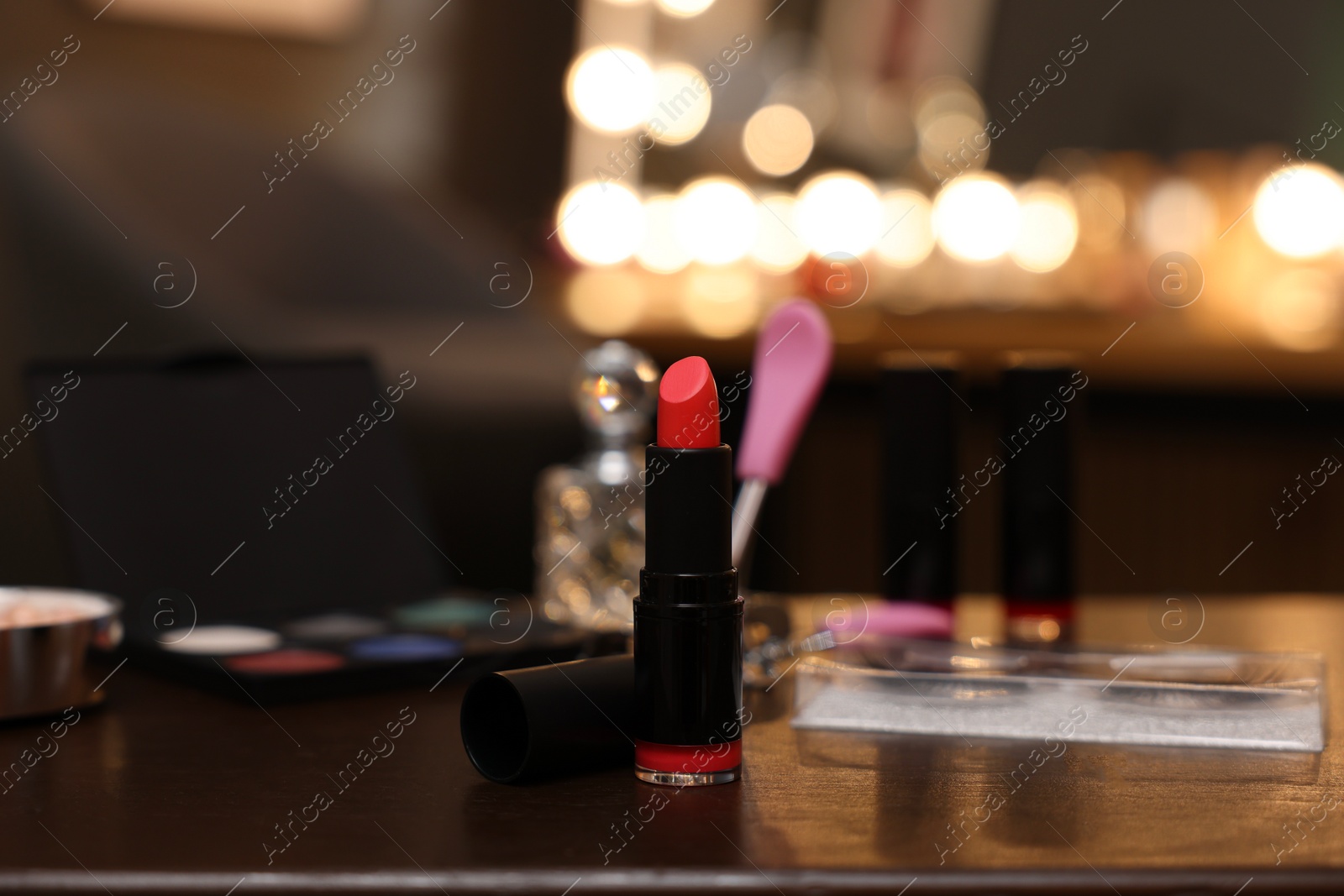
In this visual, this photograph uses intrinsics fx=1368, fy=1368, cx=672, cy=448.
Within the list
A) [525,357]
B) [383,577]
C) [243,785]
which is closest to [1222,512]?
[525,357]

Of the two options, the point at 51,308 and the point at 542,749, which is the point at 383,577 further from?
the point at 51,308

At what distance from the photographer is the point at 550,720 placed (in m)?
0.60

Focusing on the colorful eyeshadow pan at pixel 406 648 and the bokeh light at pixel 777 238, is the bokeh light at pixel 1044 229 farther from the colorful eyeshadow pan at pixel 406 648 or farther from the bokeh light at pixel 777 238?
the colorful eyeshadow pan at pixel 406 648

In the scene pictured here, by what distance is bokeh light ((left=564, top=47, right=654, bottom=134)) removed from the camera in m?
2.91

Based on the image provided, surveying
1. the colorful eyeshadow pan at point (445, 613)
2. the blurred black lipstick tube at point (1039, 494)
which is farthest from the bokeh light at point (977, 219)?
the colorful eyeshadow pan at point (445, 613)

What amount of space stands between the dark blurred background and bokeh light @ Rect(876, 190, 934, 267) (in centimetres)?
2

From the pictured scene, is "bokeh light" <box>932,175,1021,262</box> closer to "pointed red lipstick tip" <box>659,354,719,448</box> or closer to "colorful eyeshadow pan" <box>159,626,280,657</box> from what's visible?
"colorful eyeshadow pan" <box>159,626,280,657</box>

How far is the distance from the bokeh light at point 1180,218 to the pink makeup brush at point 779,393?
6.53 feet

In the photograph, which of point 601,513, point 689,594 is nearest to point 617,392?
point 601,513

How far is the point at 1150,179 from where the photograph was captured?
2.60 m

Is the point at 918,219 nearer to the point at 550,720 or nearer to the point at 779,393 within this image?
the point at 779,393

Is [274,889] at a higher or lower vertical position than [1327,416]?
lower

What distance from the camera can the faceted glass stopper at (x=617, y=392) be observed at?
0.94m

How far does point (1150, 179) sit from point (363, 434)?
6.54 feet
